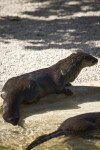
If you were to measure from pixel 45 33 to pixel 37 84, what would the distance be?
388 centimetres

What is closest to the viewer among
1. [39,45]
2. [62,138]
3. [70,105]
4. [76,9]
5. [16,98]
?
[62,138]

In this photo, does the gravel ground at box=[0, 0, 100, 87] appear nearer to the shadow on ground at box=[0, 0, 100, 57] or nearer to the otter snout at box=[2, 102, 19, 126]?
the shadow on ground at box=[0, 0, 100, 57]

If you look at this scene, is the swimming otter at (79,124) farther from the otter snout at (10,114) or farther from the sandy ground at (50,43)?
the otter snout at (10,114)

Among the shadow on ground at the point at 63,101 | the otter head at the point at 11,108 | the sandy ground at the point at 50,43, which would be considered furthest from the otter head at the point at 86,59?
the otter head at the point at 11,108

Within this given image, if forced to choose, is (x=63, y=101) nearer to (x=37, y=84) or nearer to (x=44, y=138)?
(x=37, y=84)

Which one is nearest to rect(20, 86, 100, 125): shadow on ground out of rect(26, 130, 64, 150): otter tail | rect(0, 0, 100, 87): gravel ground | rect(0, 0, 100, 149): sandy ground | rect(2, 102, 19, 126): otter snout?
rect(0, 0, 100, 149): sandy ground

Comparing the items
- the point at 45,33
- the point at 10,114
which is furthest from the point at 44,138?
the point at 45,33

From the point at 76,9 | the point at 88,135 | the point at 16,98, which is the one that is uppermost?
the point at 76,9

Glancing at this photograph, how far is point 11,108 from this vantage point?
5.10 metres

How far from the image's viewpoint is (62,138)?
4828 mm

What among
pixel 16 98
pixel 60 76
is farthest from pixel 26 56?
pixel 16 98

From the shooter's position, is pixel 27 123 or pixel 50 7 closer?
pixel 27 123

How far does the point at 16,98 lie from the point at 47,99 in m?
0.58

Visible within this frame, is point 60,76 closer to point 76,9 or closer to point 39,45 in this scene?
point 39,45
